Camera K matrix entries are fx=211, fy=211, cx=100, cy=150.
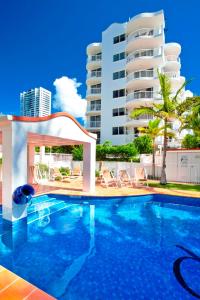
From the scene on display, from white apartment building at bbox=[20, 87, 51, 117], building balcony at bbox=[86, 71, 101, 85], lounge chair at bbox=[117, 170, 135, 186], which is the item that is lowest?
lounge chair at bbox=[117, 170, 135, 186]

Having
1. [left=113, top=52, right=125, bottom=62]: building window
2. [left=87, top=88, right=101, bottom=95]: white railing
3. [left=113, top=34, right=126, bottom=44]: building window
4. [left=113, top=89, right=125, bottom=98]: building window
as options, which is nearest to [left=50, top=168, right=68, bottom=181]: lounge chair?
[left=113, top=89, right=125, bottom=98]: building window

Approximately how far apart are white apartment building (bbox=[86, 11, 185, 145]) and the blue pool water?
73.7 ft

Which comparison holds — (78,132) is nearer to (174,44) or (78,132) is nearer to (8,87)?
(8,87)

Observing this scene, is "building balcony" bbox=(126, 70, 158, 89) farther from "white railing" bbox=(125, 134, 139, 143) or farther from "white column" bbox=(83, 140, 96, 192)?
"white column" bbox=(83, 140, 96, 192)

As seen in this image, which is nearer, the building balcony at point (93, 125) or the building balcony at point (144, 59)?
the building balcony at point (144, 59)

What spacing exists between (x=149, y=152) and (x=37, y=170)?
13.4m

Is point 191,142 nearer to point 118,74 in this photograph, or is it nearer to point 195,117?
point 195,117

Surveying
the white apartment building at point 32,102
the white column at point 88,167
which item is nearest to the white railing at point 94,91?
the white column at point 88,167

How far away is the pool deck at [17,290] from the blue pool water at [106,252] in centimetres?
52

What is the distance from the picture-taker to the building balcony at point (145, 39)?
3045cm

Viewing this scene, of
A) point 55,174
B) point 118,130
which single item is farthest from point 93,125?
point 55,174

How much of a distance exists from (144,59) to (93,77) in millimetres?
9720

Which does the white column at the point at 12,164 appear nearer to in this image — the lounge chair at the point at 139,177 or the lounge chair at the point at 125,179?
the lounge chair at the point at 125,179

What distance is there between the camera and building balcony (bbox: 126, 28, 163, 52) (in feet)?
99.9
